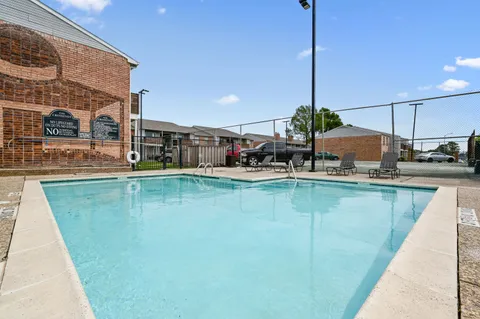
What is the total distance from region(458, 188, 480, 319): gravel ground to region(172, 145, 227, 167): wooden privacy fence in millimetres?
14162

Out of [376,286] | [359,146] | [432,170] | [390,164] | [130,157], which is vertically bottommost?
[376,286]

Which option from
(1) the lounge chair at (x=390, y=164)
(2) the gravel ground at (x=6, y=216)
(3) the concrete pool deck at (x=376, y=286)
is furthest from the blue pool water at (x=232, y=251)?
(1) the lounge chair at (x=390, y=164)

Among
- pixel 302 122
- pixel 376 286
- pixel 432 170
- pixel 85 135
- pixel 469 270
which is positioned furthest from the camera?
pixel 302 122

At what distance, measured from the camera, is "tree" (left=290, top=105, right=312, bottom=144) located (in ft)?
145

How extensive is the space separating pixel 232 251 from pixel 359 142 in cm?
3601

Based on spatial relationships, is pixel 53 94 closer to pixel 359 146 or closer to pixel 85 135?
pixel 85 135

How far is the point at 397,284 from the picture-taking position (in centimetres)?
176

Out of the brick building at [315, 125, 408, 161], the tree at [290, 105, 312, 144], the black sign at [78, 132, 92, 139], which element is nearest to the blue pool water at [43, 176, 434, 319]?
the black sign at [78, 132, 92, 139]

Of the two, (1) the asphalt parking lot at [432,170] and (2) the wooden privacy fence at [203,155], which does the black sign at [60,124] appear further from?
(1) the asphalt parking lot at [432,170]

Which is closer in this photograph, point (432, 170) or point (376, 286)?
point (376, 286)

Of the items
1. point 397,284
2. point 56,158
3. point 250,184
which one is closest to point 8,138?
point 56,158

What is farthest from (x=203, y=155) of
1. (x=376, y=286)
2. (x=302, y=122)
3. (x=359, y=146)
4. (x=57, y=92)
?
(x=302, y=122)

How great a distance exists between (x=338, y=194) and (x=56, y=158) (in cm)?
1122

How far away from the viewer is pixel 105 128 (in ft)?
39.2
